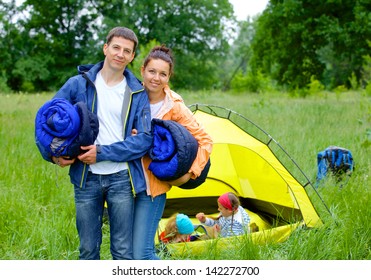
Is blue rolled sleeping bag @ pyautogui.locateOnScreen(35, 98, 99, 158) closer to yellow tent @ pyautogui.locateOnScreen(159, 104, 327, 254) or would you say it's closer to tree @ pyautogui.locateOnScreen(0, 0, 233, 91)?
yellow tent @ pyautogui.locateOnScreen(159, 104, 327, 254)

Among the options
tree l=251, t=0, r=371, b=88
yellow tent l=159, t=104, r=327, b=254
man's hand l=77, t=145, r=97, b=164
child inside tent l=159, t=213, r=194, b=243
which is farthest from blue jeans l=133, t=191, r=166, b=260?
tree l=251, t=0, r=371, b=88

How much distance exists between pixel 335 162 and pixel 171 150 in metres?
3.67

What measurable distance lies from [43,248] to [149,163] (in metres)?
1.36

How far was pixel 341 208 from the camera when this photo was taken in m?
4.70

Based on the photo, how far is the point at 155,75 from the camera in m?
2.83

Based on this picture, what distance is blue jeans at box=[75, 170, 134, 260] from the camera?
266 centimetres

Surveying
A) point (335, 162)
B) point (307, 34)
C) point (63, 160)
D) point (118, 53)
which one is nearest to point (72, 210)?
point (63, 160)

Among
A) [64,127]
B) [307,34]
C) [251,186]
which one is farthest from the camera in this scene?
[307,34]

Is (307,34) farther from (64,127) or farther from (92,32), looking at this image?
(92,32)

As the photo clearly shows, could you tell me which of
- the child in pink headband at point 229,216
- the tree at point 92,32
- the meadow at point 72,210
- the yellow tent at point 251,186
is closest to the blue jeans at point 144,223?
the meadow at point 72,210

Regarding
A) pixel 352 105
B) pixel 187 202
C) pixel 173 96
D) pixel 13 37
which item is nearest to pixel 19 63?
pixel 13 37

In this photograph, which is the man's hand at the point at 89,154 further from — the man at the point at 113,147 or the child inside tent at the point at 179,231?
the child inside tent at the point at 179,231

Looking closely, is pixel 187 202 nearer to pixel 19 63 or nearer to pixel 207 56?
pixel 19 63

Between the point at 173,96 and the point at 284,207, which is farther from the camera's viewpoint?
the point at 284,207
